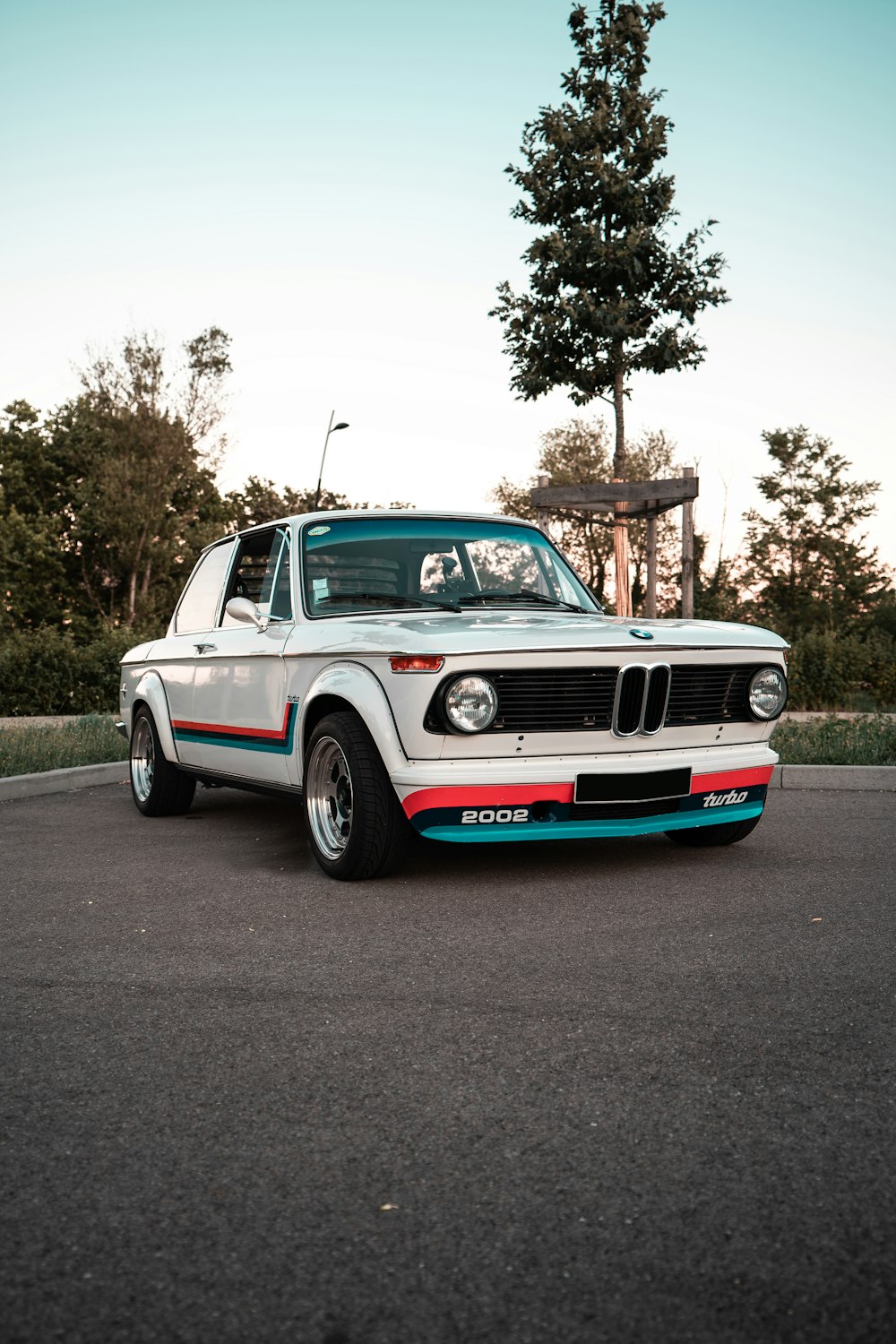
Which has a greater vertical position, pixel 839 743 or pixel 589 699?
pixel 589 699

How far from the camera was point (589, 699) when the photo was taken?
5457 millimetres

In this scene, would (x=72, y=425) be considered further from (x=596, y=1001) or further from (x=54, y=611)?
(x=596, y=1001)

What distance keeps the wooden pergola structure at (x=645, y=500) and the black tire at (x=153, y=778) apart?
7.69 meters

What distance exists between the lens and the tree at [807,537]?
5328 cm

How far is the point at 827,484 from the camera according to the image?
54.3 metres

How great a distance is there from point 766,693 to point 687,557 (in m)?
9.28

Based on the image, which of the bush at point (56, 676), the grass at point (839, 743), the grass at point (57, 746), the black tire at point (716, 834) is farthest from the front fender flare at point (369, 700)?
the bush at point (56, 676)

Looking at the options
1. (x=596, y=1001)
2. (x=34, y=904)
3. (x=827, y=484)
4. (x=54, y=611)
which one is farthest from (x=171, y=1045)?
(x=827, y=484)

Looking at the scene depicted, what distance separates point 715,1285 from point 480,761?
338 cm

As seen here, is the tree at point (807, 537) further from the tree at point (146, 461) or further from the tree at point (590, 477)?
the tree at point (146, 461)

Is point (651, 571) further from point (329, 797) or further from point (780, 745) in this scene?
point (329, 797)

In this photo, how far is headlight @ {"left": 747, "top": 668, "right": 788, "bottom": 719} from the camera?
6.08 m

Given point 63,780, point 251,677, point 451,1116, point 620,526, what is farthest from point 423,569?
point 620,526

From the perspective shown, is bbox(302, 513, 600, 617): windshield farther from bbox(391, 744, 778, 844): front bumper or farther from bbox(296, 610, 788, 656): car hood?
bbox(391, 744, 778, 844): front bumper
